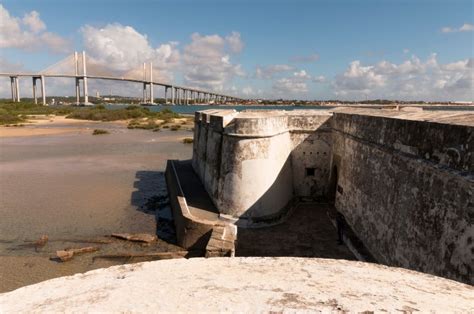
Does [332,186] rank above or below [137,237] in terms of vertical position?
above

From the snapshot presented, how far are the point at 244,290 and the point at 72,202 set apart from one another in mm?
13028

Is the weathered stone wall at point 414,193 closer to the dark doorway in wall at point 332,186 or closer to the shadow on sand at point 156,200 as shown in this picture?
the dark doorway in wall at point 332,186

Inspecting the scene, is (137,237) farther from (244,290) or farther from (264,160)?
(244,290)

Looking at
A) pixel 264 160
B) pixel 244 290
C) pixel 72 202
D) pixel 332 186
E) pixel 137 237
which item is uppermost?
pixel 244 290

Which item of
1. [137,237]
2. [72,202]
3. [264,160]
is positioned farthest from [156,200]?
[264,160]

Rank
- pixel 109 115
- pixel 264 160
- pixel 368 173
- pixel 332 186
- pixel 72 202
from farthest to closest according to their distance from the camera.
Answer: pixel 109 115
pixel 72 202
pixel 332 186
pixel 264 160
pixel 368 173

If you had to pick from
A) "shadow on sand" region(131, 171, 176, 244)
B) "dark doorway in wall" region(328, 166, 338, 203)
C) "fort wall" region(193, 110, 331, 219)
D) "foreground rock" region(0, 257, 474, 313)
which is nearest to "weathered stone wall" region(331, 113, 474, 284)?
"dark doorway in wall" region(328, 166, 338, 203)

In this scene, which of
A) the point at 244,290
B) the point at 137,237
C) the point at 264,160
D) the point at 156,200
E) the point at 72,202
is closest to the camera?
the point at 244,290

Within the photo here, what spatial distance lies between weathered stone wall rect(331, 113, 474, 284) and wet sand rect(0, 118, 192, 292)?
18.0ft

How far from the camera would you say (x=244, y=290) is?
2.72 meters

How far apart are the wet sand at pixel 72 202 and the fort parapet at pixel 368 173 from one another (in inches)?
118

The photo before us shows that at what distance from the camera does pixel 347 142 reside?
1005 centimetres

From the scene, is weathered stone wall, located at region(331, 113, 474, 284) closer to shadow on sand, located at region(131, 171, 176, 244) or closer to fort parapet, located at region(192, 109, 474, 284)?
fort parapet, located at region(192, 109, 474, 284)

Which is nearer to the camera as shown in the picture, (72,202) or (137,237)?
(137,237)
